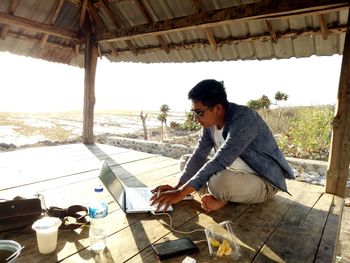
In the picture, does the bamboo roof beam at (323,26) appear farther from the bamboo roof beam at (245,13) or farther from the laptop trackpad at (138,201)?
the laptop trackpad at (138,201)

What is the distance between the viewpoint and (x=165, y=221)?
208cm

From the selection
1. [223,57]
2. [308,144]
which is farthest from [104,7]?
[308,144]

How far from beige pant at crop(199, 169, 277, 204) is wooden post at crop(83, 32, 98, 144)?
160 inches

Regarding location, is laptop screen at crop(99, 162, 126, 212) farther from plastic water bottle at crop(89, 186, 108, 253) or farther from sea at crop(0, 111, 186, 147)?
sea at crop(0, 111, 186, 147)

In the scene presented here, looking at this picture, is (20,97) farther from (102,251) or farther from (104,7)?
(102,251)

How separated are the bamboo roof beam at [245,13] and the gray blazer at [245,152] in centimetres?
163

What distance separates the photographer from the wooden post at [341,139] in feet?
9.86

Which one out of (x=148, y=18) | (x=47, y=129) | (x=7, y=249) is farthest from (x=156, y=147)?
(x=47, y=129)

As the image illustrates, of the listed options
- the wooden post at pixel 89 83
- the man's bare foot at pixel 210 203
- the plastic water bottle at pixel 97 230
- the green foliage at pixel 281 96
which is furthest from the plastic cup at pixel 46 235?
the green foliage at pixel 281 96

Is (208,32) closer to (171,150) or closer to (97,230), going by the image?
(97,230)

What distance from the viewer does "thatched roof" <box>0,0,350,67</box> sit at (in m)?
3.51

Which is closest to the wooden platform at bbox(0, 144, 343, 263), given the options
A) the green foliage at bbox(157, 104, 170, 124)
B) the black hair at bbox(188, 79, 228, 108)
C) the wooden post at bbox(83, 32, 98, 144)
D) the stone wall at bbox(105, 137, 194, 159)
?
the black hair at bbox(188, 79, 228, 108)

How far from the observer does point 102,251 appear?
1.62 metres

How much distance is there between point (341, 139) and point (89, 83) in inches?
185
